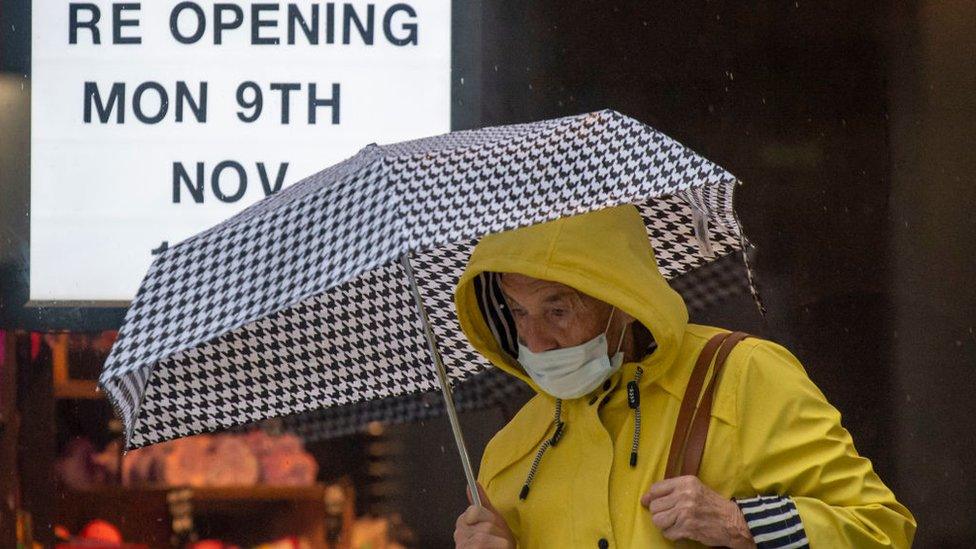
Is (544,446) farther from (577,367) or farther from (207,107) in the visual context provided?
(207,107)

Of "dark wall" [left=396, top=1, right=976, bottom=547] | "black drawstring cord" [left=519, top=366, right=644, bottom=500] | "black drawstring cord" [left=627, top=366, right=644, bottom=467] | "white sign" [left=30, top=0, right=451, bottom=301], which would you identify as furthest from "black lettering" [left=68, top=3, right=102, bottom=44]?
"black drawstring cord" [left=627, top=366, right=644, bottom=467]

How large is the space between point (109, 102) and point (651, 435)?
10.7 ft

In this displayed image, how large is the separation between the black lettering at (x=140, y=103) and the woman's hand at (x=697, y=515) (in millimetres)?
3289

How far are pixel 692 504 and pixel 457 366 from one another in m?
1.12

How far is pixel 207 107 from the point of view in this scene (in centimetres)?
543

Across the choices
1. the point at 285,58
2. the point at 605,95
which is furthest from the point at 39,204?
the point at 605,95

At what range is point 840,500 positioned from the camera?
2760 millimetres

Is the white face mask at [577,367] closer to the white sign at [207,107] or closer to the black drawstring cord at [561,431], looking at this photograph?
the black drawstring cord at [561,431]

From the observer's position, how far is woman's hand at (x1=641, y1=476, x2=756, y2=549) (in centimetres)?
269

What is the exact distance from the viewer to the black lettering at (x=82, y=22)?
5469 millimetres

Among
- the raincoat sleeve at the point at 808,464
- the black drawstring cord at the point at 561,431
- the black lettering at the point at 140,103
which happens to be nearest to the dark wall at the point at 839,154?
the black lettering at the point at 140,103

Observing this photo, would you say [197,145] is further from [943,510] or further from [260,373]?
[943,510]

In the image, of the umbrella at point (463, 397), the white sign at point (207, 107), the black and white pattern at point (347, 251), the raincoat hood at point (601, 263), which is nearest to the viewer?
the black and white pattern at point (347, 251)

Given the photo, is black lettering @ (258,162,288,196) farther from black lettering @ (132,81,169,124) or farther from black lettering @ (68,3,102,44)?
black lettering @ (68,3,102,44)
